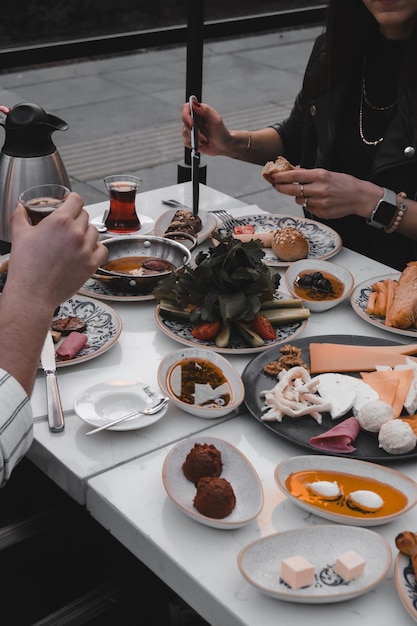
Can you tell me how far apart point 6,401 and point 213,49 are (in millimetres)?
8024

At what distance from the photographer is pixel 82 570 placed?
6.32 feet

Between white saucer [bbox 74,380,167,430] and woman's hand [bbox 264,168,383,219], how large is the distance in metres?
0.86

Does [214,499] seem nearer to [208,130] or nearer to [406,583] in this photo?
[406,583]

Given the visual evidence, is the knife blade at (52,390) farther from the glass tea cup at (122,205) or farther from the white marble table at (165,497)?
the glass tea cup at (122,205)

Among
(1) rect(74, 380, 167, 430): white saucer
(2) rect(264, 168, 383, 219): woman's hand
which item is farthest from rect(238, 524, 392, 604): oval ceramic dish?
(2) rect(264, 168, 383, 219): woman's hand

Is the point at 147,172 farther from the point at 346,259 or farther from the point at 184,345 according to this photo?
the point at 184,345

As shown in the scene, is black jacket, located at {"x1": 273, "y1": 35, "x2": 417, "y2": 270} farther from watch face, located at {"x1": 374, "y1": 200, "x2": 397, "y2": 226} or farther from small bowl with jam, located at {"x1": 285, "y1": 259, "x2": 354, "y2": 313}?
small bowl with jam, located at {"x1": 285, "y1": 259, "x2": 354, "y2": 313}

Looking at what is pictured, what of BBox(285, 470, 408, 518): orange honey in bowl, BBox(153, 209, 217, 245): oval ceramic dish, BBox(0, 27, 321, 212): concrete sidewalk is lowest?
BBox(0, 27, 321, 212): concrete sidewalk

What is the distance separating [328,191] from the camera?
226cm

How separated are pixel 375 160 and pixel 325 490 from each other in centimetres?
143

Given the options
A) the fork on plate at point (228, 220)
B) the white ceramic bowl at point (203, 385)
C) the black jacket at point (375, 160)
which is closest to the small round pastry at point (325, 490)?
the white ceramic bowl at point (203, 385)

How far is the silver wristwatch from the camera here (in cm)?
A: 230

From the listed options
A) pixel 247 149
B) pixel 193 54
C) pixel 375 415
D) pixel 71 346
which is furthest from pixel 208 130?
pixel 375 415

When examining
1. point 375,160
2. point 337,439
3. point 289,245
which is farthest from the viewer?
point 375,160
